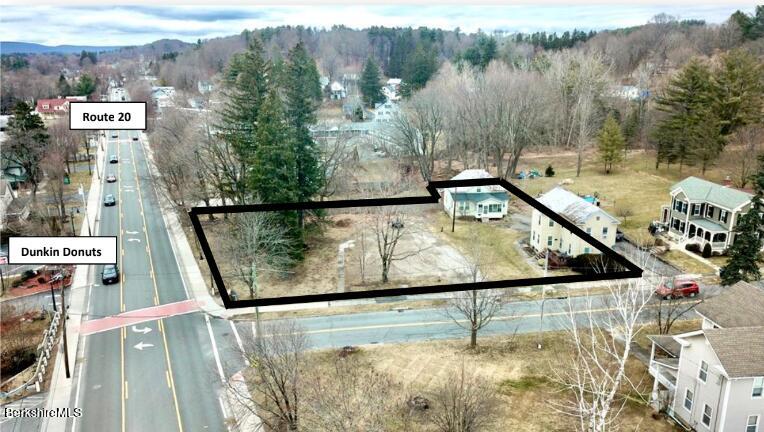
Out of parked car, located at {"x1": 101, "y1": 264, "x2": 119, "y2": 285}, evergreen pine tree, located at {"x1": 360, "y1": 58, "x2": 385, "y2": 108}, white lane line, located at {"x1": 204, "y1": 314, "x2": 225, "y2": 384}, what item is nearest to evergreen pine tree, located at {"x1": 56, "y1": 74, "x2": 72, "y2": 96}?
parked car, located at {"x1": 101, "y1": 264, "x2": 119, "y2": 285}

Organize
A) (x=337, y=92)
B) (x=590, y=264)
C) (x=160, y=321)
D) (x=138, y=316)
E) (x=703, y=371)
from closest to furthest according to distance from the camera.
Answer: (x=590, y=264) < (x=703, y=371) < (x=160, y=321) < (x=138, y=316) < (x=337, y=92)

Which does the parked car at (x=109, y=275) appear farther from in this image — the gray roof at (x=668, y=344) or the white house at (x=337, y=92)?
the white house at (x=337, y=92)

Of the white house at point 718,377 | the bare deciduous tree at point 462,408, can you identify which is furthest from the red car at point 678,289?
the bare deciduous tree at point 462,408

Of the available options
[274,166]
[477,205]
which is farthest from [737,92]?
[274,166]

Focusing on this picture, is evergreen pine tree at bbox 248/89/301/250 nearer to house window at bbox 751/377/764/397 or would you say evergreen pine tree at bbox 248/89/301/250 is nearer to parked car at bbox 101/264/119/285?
parked car at bbox 101/264/119/285

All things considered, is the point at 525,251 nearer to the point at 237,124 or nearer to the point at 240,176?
the point at 240,176

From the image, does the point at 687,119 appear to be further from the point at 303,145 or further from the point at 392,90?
the point at 392,90
